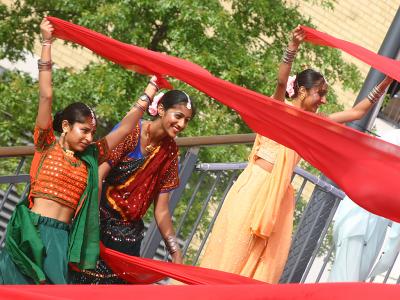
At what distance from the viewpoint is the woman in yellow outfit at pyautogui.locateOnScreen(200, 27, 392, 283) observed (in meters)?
7.21

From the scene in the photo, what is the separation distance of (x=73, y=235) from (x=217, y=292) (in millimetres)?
2765

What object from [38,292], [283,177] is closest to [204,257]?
[283,177]

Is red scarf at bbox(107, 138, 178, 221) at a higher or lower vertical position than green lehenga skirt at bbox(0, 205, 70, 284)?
higher

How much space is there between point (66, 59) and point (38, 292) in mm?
13450

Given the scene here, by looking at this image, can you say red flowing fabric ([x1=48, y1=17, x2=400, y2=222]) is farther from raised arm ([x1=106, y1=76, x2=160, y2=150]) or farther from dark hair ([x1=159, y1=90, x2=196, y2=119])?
dark hair ([x1=159, y1=90, x2=196, y2=119])

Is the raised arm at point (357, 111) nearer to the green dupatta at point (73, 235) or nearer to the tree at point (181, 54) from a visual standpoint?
the green dupatta at point (73, 235)

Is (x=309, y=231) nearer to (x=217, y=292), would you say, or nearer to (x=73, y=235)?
(x=73, y=235)

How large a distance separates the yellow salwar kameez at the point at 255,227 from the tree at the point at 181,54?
414 cm

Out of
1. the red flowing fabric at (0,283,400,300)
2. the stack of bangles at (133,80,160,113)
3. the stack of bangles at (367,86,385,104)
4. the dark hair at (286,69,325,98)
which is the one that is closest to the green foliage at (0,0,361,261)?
the stack of bangles at (367,86,385,104)

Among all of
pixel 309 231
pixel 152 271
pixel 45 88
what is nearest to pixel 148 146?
pixel 152 271

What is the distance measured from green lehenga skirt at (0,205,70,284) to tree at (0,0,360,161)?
16.9 feet

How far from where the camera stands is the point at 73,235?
650 centimetres

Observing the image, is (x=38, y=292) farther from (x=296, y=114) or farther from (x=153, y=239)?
(x=153, y=239)

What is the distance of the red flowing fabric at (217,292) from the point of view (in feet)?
11.9
